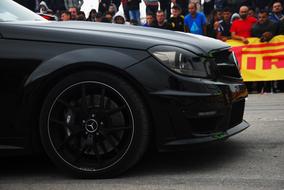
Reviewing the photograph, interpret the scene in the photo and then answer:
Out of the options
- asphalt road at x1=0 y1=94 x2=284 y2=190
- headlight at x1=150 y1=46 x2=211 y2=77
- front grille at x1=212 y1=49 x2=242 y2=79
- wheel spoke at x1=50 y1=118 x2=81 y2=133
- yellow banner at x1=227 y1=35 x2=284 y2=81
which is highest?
headlight at x1=150 y1=46 x2=211 y2=77

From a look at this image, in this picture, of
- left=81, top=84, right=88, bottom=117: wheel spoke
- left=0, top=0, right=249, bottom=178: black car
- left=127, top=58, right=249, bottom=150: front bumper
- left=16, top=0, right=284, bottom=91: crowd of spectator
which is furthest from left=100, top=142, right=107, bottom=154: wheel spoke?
left=16, top=0, right=284, bottom=91: crowd of spectator

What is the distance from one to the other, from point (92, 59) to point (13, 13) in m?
1.20

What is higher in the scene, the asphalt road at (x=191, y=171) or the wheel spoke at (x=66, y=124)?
the wheel spoke at (x=66, y=124)

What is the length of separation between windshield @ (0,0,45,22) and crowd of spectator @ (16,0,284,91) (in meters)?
7.03

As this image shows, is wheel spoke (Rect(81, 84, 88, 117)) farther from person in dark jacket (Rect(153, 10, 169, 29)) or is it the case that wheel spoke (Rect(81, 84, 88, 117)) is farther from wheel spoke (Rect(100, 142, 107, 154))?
person in dark jacket (Rect(153, 10, 169, 29))

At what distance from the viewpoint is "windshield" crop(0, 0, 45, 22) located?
195 inches

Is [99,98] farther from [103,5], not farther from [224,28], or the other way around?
[103,5]

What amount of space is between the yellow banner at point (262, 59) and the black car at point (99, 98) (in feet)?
23.6

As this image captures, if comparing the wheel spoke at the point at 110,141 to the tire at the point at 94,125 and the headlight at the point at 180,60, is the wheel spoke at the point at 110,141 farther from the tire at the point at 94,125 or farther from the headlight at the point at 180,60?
the headlight at the point at 180,60

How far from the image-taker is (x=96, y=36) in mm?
4512

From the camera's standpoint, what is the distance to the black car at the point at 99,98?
4.36m

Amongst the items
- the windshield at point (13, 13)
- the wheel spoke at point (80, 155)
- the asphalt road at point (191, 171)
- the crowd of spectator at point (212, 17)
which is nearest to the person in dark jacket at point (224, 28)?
the crowd of spectator at point (212, 17)

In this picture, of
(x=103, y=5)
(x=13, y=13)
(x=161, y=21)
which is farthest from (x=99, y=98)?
(x=103, y=5)

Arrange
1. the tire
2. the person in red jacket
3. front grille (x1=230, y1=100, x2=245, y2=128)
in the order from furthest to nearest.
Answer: the person in red jacket < front grille (x1=230, y1=100, x2=245, y2=128) < the tire
